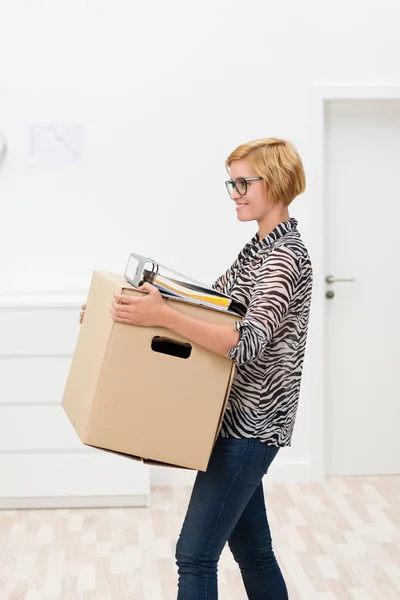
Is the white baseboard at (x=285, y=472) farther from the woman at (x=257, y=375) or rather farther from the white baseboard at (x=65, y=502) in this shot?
the woman at (x=257, y=375)

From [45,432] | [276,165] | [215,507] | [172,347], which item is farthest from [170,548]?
[276,165]

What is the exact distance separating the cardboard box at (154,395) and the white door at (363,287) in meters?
2.46

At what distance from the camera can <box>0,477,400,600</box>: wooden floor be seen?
9.18ft

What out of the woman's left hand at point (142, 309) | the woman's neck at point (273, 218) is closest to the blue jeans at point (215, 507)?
the woman's left hand at point (142, 309)

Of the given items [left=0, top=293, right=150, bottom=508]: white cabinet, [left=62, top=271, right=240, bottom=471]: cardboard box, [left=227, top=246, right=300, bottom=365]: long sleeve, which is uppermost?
[left=227, top=246, right=300, bottom=365]: long sleeve

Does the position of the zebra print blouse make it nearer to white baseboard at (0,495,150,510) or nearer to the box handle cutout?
the box handle cutout

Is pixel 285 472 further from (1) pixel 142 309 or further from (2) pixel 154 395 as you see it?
(1) pixel 142 309

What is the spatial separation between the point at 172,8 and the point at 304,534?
2.33 metres

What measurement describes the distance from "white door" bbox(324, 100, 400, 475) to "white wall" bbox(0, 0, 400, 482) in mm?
191

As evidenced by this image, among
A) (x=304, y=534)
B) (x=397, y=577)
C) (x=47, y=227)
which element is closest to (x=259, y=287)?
(x=397, y=577)

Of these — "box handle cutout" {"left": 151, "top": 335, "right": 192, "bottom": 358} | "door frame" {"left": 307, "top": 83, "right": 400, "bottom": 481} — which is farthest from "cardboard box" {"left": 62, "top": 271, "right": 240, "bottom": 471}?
"door frame" {"left": 307, "top": 83, "right": 400, "bottom": 481}

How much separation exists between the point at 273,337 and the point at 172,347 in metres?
0.21

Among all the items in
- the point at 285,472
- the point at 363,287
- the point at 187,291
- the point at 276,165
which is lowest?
the point at 285,472

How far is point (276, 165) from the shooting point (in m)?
1.83
